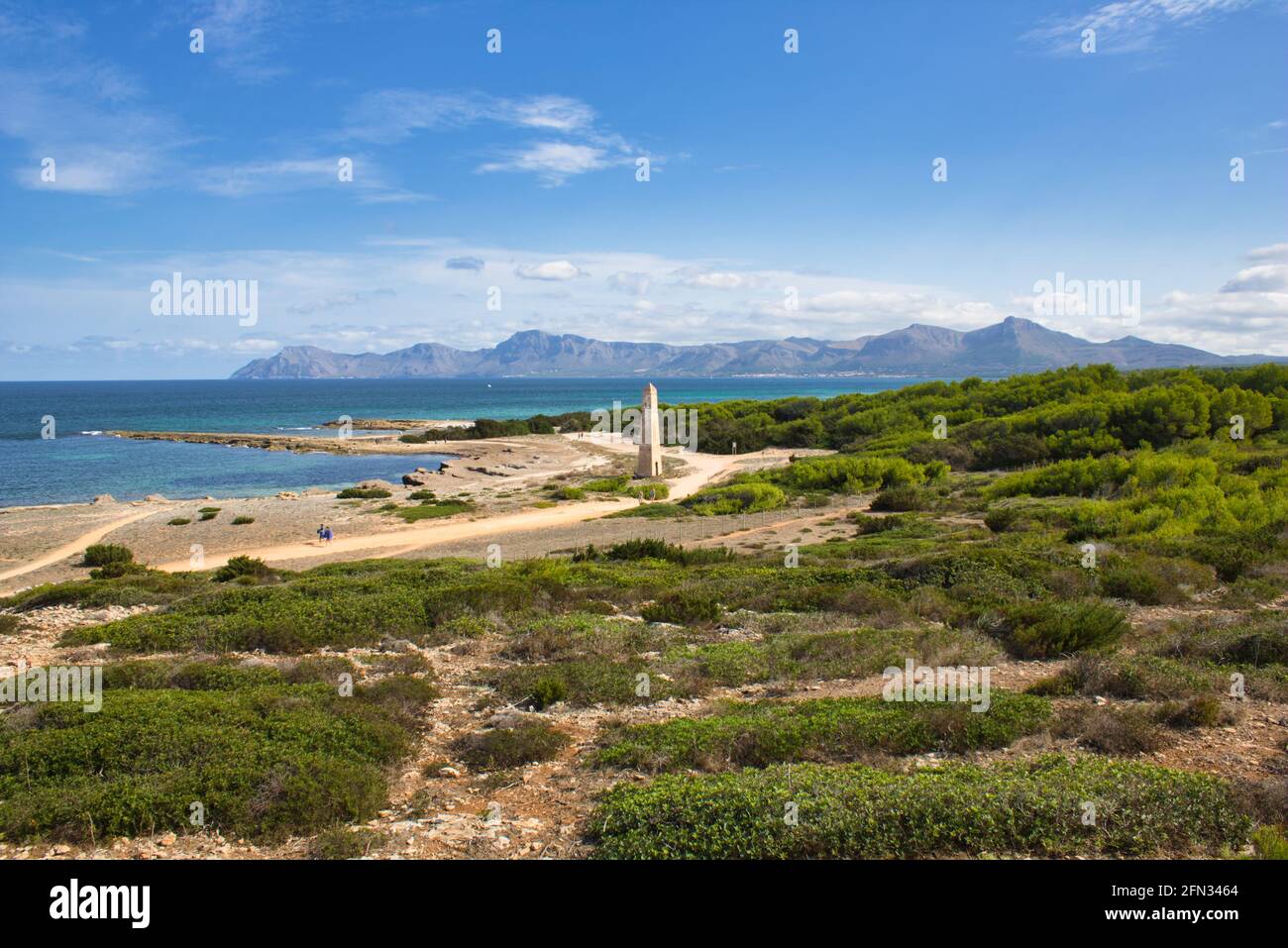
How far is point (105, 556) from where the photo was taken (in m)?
22.6

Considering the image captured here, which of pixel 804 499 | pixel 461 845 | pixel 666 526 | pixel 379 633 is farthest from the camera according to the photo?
pixel 804 499

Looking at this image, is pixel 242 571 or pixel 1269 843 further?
pixel 242 571

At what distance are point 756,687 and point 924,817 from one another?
4145 millimetres

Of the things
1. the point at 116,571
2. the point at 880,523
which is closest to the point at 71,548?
the point at 116,571

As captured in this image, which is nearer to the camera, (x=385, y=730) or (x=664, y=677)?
(x=385, y=730)

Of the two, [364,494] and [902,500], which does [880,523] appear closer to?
[902,500]

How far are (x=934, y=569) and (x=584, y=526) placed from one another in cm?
1460

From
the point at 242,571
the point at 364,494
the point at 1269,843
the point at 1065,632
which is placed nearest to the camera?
the point at 1269,843

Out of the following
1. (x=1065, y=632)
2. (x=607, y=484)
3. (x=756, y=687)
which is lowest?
(x=756, y=687)

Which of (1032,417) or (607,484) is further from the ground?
(1032,417)

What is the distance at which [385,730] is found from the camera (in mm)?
7617

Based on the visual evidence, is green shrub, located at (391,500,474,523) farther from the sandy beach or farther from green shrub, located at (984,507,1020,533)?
green shrub, located at (984,507,1020,533)

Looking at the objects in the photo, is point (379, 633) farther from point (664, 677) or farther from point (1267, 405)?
point (1267, 405)
